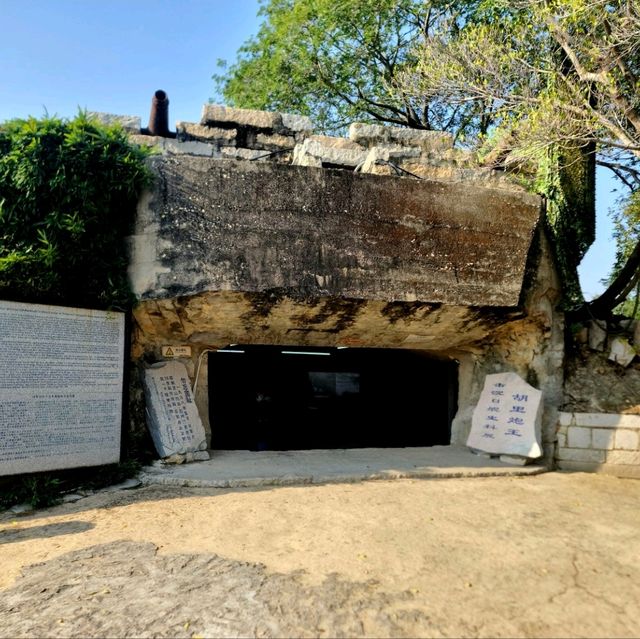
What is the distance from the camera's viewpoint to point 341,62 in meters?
12.5

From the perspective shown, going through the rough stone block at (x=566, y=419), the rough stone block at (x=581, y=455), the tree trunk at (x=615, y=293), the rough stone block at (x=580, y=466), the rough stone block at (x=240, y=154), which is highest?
the rough stone block at (x=240, y=154)

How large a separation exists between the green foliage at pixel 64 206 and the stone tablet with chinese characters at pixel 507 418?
13.0 feet

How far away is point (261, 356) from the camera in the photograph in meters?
8.87

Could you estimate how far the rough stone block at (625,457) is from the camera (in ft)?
18.2

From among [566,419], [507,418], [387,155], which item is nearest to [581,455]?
[566,419]

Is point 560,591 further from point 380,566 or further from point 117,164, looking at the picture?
point 117,164

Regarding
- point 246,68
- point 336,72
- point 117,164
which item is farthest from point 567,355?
point 246,68

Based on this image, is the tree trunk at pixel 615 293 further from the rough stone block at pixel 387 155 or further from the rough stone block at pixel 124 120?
the rough stone block at pixel 124 120

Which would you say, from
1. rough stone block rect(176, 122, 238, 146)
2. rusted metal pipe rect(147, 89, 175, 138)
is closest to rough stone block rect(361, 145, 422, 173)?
rough stone block rect(176, 122, 238, 146)

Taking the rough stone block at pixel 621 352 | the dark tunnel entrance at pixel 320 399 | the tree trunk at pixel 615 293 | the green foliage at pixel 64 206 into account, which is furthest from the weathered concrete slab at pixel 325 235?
the dark tunnel entrance at pixel 320 399

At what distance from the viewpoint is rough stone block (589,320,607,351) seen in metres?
6.29

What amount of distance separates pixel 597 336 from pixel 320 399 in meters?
4.48

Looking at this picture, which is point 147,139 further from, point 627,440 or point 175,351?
point 627,440

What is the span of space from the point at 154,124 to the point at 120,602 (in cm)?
472
